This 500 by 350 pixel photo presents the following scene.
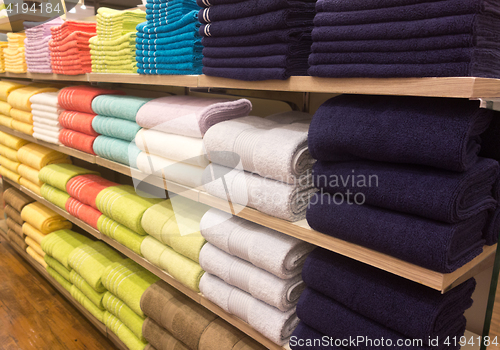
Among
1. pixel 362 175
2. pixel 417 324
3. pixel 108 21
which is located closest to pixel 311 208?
pixel 362 175

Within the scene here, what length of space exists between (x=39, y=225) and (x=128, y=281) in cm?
121

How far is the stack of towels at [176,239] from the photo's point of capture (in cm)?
133

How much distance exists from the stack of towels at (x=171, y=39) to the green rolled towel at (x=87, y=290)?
52.3 inches

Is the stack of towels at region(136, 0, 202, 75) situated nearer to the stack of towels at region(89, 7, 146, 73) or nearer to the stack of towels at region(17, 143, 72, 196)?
the stack of towels at region(89, 7, 146, 73)

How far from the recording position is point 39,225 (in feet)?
8.38

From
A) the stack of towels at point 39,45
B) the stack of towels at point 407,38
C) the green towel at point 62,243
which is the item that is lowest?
the green towel at point 62,243

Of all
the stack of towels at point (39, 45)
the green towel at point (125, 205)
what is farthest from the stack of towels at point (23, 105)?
the green towel at point (125, 205)

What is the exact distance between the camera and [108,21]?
157 centimetres

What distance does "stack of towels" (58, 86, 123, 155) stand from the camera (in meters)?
1.85

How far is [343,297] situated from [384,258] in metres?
0.18

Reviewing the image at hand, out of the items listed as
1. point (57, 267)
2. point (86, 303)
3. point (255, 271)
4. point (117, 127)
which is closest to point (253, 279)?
point (255, 271)

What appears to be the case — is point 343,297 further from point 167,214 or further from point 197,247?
point 167,214

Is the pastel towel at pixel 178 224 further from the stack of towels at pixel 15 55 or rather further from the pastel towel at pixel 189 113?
the stack of towels at pixel 15 55

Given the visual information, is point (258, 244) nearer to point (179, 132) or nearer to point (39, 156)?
point (179, 132)
